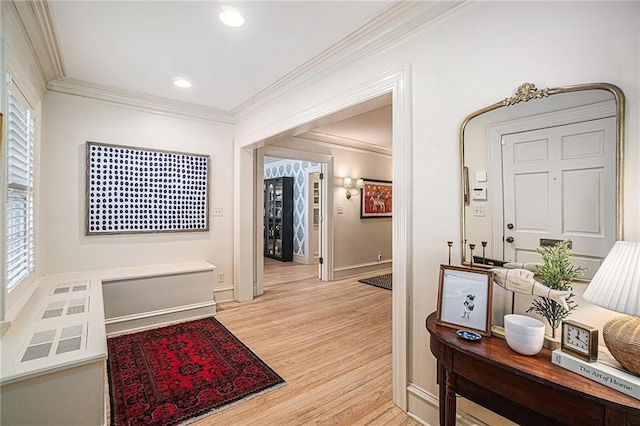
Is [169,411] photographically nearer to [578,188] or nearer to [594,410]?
[594,410]

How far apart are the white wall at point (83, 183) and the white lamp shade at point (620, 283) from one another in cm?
389

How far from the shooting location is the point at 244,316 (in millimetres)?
3621

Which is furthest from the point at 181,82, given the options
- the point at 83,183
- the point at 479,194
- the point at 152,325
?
the point at 479,194

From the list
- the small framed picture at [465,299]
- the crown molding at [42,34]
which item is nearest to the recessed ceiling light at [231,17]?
the crown molding at [42,34]

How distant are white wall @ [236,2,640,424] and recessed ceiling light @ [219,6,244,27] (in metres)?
0.91

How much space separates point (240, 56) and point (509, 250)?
247 cm

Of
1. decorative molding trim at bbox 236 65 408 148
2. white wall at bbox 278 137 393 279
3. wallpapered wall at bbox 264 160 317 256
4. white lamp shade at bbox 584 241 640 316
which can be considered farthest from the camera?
wallpapered wall at bbox 264 160 317 256

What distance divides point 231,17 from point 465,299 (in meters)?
2.26

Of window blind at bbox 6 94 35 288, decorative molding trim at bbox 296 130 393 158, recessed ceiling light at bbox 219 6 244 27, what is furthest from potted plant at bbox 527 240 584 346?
decorative molding trim at bbox 296 130 393 158

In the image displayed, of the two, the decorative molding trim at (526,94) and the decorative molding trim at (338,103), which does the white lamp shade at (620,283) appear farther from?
the decorative molding trim at (338,103)

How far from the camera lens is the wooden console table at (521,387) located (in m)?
0.94

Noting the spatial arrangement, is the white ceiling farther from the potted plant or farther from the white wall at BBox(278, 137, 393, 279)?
the white wall at BBox(278, 137, 393, 279)

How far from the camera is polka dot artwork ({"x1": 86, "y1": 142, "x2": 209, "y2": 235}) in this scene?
10.9 feet

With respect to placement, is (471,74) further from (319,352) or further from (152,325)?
(152,325)
